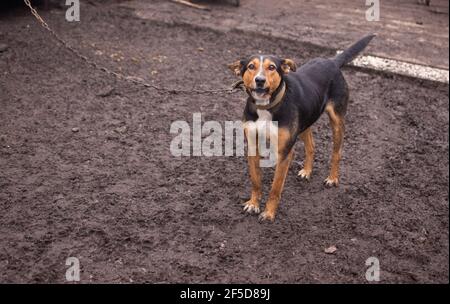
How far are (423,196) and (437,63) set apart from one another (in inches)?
158

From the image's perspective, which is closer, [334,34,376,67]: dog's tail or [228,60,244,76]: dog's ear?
[228,60,244,76]: dog's ear

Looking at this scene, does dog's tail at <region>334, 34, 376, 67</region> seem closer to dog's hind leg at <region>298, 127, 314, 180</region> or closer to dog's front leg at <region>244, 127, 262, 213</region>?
dog's hind leg at <region>298, 127, 314, 180</region>

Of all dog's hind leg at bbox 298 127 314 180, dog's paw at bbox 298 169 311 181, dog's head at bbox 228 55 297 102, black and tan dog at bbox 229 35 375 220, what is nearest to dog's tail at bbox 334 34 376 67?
black and tan dog at bbox 229 35 375 220

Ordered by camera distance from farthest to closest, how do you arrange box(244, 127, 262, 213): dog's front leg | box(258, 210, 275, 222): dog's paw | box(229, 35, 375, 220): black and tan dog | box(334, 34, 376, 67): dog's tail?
box(334, 34, 376, 67): dog's tail, box(258, 210, 275, 222): dog's paw, box(244, 127, 262, 213): dog's front leg, box(229, 35, 375, 220): black and tan dog

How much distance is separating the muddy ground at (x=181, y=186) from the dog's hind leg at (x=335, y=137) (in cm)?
15

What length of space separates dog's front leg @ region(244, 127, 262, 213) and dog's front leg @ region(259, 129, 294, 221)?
147mm

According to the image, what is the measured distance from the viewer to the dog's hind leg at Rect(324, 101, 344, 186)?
474cm

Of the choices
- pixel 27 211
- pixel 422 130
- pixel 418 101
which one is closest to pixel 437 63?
pixel 418 101

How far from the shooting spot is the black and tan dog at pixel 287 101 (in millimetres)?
3869

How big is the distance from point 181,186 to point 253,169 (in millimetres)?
931

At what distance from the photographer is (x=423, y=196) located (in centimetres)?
498

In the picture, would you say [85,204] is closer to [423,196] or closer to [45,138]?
[45,138]

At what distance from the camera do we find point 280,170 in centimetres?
426

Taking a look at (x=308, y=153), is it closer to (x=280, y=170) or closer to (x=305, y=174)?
→ (x=305, y=174)
